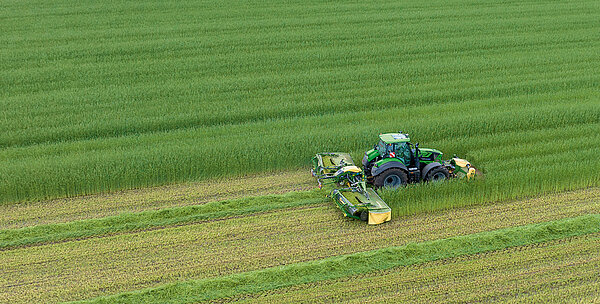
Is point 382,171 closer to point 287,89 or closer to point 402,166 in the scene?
point 402,166

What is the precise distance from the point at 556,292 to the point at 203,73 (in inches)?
674

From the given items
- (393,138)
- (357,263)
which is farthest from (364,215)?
(393,138)

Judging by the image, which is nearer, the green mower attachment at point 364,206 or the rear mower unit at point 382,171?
the green mower attachment at point 364,206

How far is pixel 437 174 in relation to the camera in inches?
614

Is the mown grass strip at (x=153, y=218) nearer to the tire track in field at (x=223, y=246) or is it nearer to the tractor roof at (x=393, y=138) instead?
the tire track in field at (x=223, y=246)

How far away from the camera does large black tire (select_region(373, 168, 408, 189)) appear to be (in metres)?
15.2

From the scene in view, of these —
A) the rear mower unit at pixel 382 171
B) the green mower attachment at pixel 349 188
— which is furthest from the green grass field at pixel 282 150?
the rear mower unit at pixel 382 171

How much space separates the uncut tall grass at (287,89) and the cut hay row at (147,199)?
1.37 ft

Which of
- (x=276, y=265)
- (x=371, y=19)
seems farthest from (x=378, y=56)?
(x=276, y=265)

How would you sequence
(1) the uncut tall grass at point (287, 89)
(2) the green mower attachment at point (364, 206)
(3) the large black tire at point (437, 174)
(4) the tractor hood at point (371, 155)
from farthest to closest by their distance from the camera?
(1) the uncut tall grass at point (287, 89) < (4) the tractor hood at point (371, 155) < (3) the large black tire at point (437, 174) < (2) the green mower attachment at point (364, 206)

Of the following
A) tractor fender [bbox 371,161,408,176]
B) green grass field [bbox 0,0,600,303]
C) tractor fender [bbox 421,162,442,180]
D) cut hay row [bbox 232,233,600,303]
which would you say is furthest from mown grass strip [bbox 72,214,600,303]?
tractor fender [bbox 371,161,408,176]

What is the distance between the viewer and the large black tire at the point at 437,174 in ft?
50.6

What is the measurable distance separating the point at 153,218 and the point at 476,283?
7285 mm

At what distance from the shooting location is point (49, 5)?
112ft
